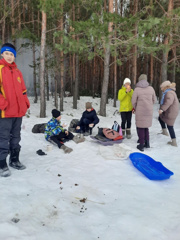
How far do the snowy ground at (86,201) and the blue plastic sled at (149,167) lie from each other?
0.11 meters

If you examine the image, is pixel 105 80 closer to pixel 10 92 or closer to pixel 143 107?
pixel 143 107

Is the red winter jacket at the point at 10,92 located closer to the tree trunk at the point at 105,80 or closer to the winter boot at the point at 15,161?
the winter boot at the point at 15,161

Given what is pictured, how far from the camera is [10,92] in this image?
10.5 ft

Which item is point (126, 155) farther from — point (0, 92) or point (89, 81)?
point (89, 81)

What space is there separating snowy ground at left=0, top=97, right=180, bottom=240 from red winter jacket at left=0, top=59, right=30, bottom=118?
3.80 feet

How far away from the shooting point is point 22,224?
223cm

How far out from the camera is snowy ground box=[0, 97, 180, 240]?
7.20 feet

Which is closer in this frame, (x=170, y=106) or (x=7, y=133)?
(x=7, y=133)

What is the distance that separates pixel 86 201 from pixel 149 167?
1.75 metres

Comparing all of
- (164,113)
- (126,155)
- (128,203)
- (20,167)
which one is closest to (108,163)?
(126,155)

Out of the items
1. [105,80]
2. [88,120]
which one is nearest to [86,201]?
[88,120]

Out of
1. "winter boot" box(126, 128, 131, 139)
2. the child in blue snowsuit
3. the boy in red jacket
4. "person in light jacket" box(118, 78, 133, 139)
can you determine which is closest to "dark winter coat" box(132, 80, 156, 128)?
"person in light jacket" box(118, 78, 133, 139)

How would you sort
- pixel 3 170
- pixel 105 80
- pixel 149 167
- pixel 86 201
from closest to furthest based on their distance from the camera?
pixel 86 201
pixel 3 170
pixel 149 167
pixel 105 80

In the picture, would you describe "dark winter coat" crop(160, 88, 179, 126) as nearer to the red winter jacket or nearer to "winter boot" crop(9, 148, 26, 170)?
the red winter jacket
